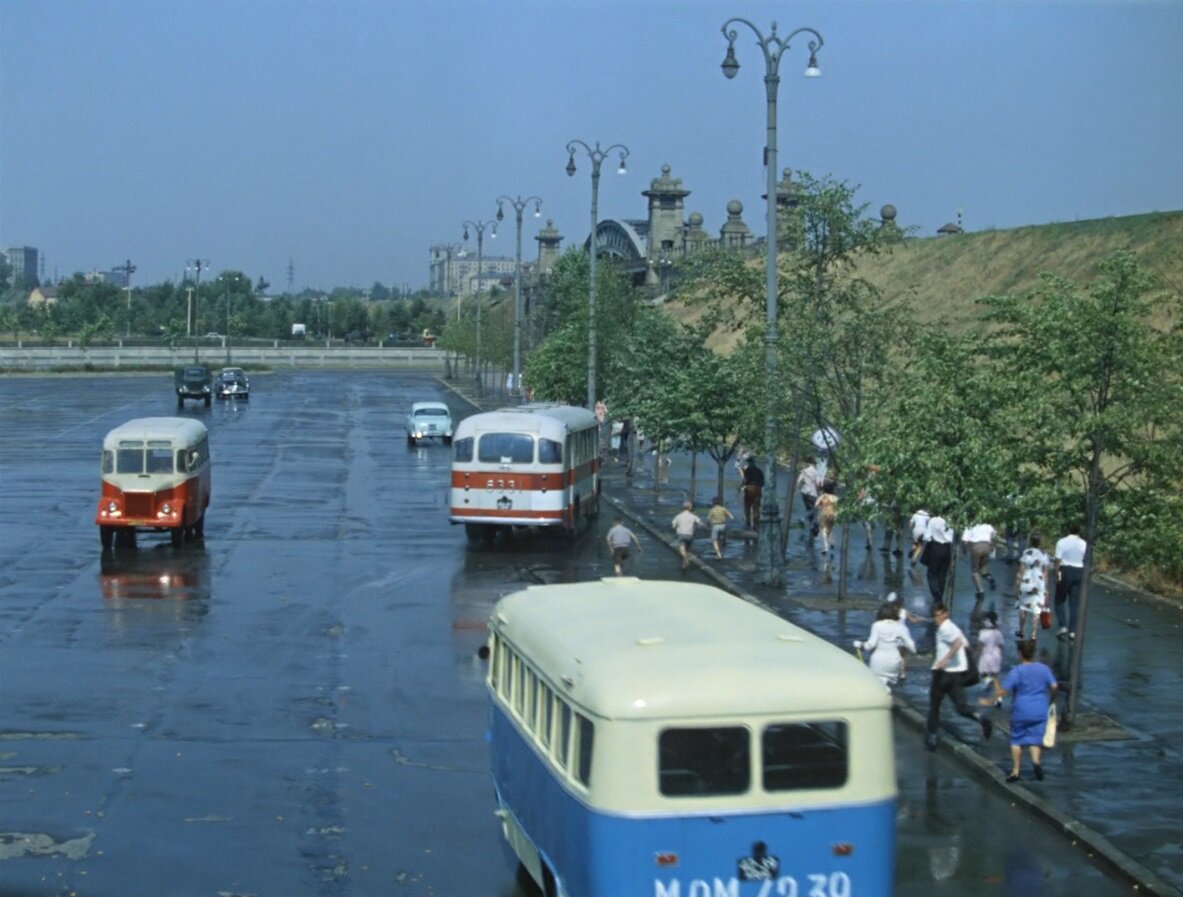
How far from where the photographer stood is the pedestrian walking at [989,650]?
1834cm

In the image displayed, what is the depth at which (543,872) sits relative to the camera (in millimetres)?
11539

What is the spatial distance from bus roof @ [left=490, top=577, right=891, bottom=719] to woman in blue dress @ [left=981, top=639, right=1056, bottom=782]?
416 cm

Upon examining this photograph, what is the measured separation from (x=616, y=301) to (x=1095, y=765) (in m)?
41.8

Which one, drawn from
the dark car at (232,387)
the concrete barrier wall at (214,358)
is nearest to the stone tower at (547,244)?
the concrete barrier wall at (214,358)

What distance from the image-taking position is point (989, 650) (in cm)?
1839

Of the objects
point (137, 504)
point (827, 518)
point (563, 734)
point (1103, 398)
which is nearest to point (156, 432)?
point (137, 504)

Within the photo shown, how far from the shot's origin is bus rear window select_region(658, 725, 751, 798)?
32.9 ft

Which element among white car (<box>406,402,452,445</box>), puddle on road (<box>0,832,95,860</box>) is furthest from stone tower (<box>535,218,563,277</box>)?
puddle on road (<box>0,832,95,860</box>)

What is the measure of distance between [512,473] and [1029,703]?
62.0 ft

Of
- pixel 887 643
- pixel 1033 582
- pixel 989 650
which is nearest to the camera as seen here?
pixel 887 643

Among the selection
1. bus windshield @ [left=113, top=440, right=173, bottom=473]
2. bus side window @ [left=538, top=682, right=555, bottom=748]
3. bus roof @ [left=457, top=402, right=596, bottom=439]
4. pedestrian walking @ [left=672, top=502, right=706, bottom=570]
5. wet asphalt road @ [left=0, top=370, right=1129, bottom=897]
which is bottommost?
wet asphalt road @ [left=0, top=370, right=1129, bottom=897]

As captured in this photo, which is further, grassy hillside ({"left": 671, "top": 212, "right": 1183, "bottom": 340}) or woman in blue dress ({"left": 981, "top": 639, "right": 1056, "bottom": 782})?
grassy hillside ({"left": 671, "top": 212, "right": 1183, "bottom": 340})

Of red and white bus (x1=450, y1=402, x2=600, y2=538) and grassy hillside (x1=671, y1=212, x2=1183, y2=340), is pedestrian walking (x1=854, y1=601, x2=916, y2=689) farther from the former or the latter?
grassy hillside (x1=671, y1=212, x2=1183, y2=340)

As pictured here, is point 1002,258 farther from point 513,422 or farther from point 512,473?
point 512,473
